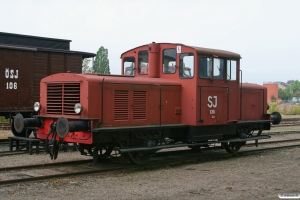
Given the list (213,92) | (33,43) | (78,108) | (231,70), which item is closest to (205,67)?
(213,92)

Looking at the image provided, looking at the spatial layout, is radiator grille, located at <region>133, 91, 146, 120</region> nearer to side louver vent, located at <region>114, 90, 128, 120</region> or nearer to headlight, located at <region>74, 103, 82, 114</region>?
side louver vent, located at <region>114, 90, 128, 120</region>

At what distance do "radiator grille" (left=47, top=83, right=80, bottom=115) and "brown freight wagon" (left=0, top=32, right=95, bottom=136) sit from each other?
15.0ft

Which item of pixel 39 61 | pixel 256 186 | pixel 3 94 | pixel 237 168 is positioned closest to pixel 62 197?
pixel 256 186

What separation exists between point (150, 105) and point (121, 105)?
83 cm

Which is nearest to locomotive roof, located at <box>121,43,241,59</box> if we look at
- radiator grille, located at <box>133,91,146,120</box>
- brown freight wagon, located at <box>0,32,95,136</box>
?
radiator grille, located at <box>133,91,146,120</box>

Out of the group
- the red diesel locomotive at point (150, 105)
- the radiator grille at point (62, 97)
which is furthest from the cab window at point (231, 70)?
the radiator grille at point (62, 97)

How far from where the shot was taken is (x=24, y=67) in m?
14.2

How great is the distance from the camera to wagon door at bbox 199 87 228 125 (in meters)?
10.6

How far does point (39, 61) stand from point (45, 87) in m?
5.14

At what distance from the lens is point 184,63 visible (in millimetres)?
→ 10578

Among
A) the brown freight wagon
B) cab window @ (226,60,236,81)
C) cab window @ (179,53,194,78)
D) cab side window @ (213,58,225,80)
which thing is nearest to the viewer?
cab window @ (179,53,194,78)

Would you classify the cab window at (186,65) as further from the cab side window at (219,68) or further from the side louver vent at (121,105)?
the side louver vent at (121,105)

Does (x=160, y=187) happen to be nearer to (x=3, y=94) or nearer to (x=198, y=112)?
(x=198, y=112)

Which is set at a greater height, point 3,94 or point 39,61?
point 39,61
